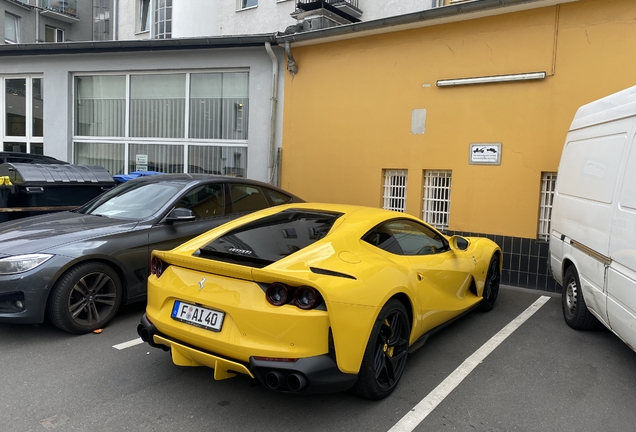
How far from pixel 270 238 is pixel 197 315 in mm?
783

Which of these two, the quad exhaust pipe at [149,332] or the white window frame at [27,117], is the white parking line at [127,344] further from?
the white window frame at [27,117]

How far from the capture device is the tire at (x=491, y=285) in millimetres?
5441

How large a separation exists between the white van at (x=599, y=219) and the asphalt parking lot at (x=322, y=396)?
1.75 feet

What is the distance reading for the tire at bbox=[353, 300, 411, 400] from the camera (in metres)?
3.19

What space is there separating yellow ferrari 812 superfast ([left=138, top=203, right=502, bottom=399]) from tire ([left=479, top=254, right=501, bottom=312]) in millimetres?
1450

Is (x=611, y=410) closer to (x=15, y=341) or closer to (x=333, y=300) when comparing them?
(x=333, y=300)

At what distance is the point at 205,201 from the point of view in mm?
5785

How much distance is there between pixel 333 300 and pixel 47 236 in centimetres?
308

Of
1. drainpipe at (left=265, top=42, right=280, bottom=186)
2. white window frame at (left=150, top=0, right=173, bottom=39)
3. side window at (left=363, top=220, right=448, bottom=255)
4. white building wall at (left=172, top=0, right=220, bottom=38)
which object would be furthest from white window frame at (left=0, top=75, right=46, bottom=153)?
side window at (left=363, top=220, right=448, bottom=255)

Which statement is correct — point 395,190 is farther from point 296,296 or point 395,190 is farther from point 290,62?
point 296,296

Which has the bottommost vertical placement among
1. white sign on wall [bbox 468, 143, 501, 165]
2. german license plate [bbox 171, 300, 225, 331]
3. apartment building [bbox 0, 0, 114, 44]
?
german license plate [bbox 171, 300, 225, 331]

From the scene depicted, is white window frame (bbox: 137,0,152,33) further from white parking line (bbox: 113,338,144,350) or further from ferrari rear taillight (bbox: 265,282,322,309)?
ferrari rear taillight (bbox: 265,282,322,309)

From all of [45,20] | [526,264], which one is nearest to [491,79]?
[526,264]

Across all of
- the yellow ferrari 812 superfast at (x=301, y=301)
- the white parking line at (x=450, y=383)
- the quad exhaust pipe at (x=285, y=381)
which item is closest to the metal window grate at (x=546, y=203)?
the white parking line at (x=450, y=383)
